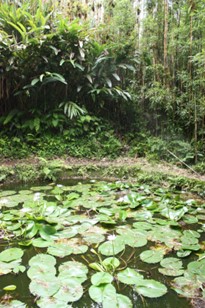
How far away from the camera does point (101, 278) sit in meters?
1.50

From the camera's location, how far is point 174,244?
1962mm

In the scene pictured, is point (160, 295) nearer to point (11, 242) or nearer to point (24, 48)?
point (11, 242)

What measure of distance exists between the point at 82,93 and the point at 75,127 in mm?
739

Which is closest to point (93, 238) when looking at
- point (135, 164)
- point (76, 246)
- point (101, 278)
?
point (76, 246)

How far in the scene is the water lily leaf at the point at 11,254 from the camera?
5.66ft

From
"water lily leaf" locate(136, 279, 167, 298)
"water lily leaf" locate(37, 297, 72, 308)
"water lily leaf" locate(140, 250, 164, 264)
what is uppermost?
"water lily leaf" locate(37, 297, 72, 308)

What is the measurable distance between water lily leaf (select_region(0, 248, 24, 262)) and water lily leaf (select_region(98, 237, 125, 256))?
20.9 inches

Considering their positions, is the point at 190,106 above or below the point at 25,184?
above

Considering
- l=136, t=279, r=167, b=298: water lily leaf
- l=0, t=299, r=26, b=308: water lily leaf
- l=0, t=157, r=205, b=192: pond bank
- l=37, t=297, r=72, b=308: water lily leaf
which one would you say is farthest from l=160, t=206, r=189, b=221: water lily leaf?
l=0, t=299, r=26, b=308: water lily leaf

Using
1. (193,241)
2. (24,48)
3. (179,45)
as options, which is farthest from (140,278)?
(179,45)

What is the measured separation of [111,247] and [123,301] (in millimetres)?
548

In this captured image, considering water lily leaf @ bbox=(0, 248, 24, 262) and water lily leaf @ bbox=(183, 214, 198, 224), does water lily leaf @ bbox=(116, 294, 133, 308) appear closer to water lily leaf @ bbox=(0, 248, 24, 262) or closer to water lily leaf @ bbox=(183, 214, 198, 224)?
water lily leaf @ bbox=(0, 248, 24, 262)

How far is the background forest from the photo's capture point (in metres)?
4.53

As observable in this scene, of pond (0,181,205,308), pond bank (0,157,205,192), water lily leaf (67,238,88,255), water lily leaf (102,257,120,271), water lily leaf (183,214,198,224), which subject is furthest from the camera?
pond bank (0,157,205,192)
